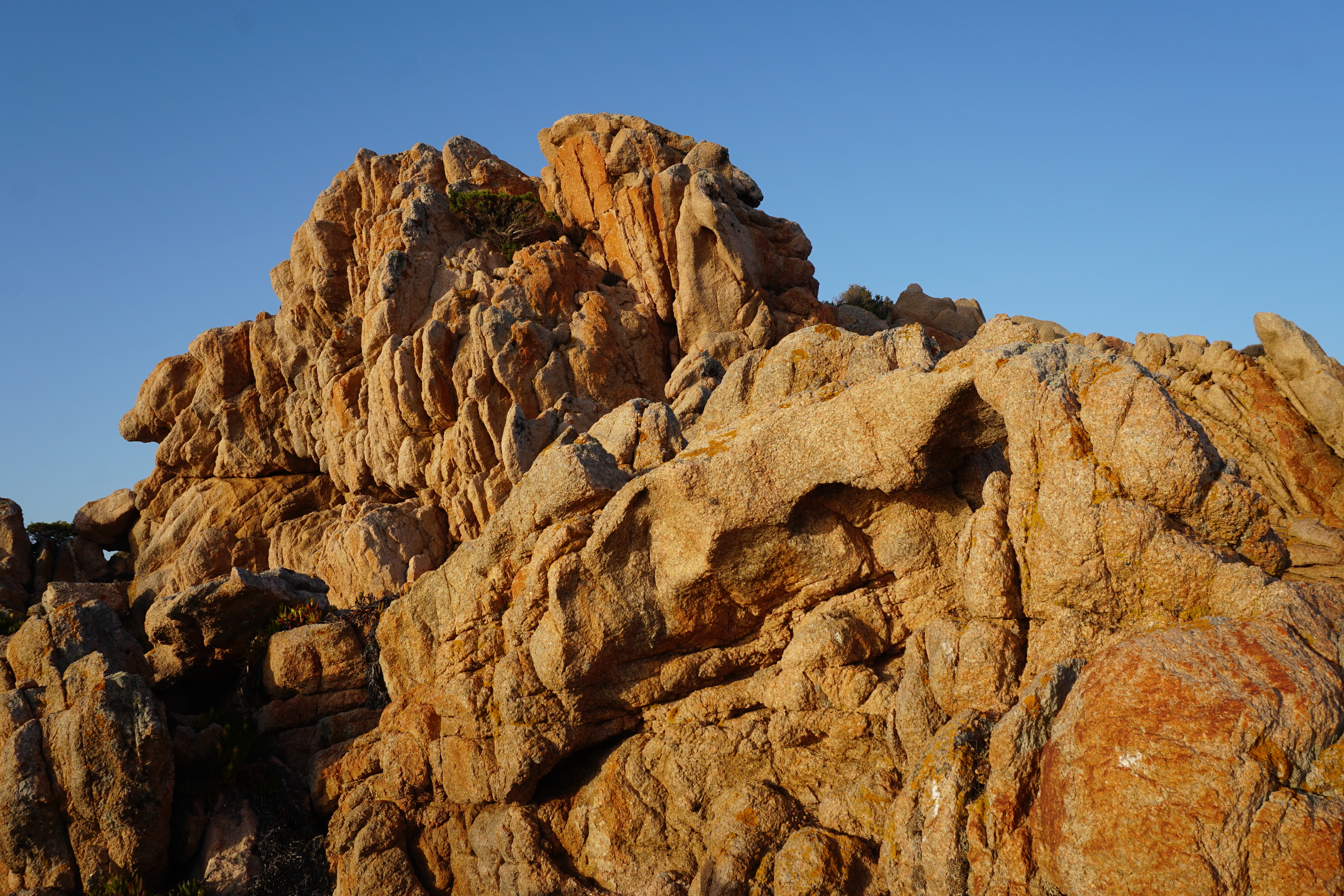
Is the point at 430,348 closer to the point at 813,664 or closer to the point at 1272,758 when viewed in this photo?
the point at 813,664

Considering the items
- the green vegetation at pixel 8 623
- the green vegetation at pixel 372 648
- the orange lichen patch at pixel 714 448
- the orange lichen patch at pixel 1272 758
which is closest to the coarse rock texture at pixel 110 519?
the green vegetation at pixel 8 623

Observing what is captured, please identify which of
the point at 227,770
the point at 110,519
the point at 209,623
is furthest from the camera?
the point at 110,519

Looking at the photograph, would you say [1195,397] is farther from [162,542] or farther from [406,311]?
[162,542]

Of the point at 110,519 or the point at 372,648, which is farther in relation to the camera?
the point at 110,519

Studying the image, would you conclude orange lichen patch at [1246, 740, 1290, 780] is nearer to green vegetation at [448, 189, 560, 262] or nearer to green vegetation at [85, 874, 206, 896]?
green vegetation at [85, 874, 206, 896]

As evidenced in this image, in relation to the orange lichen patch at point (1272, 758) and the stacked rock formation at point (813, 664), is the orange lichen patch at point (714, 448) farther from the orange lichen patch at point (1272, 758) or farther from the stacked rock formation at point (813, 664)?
the orange lichen patch at point (1272, 758)

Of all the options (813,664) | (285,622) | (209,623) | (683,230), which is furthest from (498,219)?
(813,664)

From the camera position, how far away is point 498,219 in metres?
41.2

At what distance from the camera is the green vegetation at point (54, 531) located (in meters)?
42.9

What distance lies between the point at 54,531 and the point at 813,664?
4313 cm

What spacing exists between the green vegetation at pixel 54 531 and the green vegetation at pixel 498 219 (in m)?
23.3

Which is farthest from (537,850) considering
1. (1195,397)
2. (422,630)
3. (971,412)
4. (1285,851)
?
(1195,397)

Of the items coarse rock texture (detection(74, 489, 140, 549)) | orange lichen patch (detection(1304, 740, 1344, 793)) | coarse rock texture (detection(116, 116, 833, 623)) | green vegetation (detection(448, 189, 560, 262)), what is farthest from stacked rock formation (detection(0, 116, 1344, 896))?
coarse rock texture (detection(74, 489, 140, 549))

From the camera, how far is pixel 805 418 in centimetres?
1301
